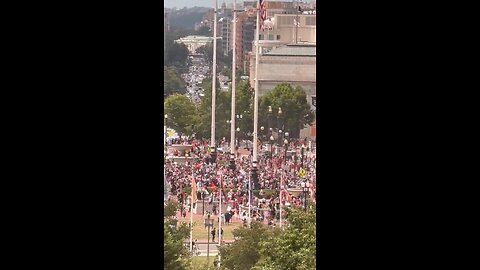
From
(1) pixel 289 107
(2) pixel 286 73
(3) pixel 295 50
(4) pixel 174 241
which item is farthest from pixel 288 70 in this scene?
(4) pixel 174 241

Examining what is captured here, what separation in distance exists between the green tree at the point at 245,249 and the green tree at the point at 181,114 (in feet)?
2.35

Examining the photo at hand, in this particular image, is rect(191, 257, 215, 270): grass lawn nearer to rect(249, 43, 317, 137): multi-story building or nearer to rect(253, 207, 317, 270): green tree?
rect(253, 207, 317, 270): green tree

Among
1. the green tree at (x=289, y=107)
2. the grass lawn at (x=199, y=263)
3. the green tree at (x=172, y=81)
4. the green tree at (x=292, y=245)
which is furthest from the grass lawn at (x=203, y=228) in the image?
the green tree at (x=172, y=81)

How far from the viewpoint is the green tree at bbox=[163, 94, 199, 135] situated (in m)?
4.54

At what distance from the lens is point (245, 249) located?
179 inches

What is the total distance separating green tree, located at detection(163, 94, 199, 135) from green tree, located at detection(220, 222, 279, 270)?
2.35 ft

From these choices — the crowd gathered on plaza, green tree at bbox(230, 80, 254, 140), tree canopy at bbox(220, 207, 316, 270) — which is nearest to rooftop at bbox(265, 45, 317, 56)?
green tree at bbox(230, 80, 254, 140)

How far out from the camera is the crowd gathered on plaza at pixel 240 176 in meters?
4.62

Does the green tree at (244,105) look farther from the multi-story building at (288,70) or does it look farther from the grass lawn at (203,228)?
the grass lawn at (203,228)

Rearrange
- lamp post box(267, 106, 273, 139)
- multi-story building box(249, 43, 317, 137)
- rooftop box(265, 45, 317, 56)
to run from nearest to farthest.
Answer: rooftop box(265, 45, 317, 56) < multi-story building box(249, 43, 317, 137) < lamp post box(267, 106, 273, 139)

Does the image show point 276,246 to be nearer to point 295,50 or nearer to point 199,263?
point 199,263

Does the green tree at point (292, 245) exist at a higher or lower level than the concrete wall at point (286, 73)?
lower
